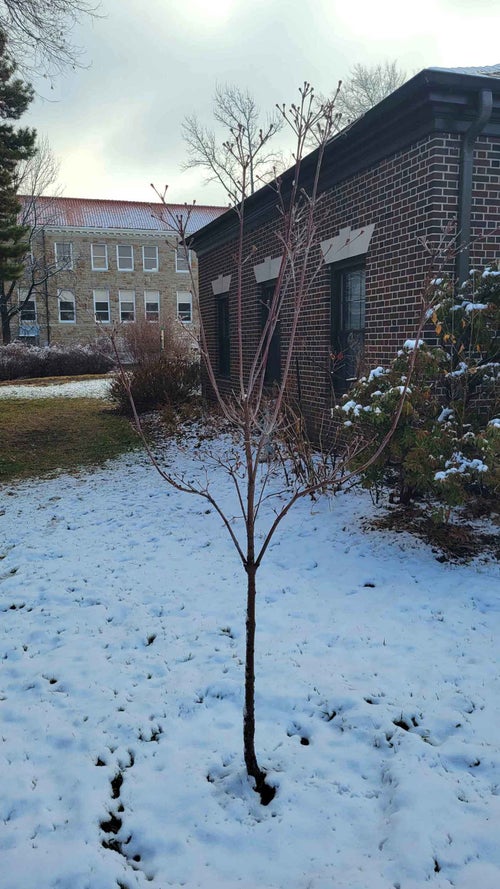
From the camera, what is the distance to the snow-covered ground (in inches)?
87.8

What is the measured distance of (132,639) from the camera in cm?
384

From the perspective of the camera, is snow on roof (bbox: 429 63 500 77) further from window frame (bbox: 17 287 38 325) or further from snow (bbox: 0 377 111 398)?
window frame (bbox: 17 287 38 325)

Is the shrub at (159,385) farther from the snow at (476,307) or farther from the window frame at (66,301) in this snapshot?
the window frame at (66,301)

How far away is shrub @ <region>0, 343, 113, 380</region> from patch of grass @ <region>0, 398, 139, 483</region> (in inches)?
357

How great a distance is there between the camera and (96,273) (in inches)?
1602

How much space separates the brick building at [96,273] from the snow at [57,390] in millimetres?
18812

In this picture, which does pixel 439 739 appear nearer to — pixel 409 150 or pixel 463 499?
pixel 463 499

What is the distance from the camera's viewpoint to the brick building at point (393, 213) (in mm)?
5914

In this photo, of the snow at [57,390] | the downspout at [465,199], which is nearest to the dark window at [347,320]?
the downspout at [465,199]

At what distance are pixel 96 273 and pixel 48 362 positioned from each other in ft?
54.7

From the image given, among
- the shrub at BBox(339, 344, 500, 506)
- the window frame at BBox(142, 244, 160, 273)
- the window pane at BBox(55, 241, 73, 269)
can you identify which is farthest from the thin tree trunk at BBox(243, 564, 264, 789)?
the window frame at BBox(142, 244, 160, 273)

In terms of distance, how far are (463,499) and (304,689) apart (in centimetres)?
204

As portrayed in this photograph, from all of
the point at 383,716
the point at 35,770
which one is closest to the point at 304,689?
the point at 383,716

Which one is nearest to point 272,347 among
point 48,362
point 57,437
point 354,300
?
point 354,300
